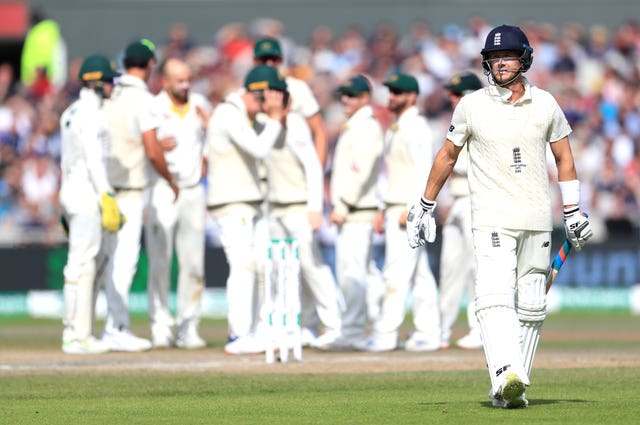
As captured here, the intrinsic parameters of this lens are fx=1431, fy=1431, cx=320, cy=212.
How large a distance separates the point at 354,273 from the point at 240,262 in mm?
1102

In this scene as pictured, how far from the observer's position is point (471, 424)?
7566mm

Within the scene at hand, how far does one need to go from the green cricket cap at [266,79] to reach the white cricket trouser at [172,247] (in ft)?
5.00

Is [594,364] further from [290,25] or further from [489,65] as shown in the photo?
[290,25]

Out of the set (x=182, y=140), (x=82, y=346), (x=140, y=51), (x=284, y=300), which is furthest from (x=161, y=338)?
(x=140, y=51)

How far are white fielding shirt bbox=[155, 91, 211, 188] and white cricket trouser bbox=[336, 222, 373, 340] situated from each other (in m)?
1.56

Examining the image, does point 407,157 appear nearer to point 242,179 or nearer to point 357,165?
point 357,165

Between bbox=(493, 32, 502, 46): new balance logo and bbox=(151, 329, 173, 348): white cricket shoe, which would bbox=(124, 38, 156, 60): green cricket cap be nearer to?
bbox=(151, 329, 173, 348): white cricket shoe

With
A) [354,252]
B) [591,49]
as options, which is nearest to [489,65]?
[354,252]

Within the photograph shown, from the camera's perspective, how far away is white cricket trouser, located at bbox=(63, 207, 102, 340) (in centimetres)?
1252

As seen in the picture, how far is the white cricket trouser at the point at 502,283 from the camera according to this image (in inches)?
326

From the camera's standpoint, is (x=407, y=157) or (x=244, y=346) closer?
(x=244, y=346)

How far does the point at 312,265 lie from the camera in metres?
13.2

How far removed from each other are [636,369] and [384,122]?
42.8 ft

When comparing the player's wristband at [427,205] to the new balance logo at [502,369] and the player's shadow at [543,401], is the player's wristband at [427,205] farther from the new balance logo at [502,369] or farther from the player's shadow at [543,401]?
the player's shadow at [543,401]
